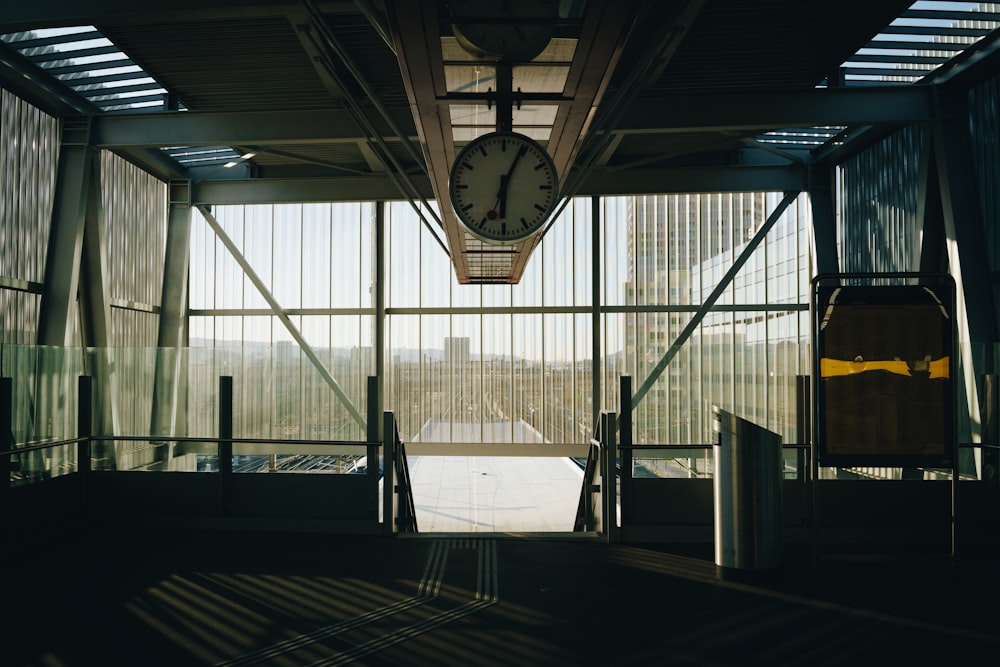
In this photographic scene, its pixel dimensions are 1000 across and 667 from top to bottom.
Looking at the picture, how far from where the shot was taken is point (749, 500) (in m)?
6.22

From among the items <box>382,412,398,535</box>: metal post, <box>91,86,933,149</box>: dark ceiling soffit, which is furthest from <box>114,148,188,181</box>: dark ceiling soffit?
<box>382,412,398,535</box>: metal post

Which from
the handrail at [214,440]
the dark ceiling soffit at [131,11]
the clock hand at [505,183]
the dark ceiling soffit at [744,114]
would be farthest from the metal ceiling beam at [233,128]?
the clock hand at [505,183]

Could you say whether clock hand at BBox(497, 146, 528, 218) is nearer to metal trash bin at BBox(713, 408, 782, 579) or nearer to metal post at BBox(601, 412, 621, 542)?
metal trash bin at BBox(713, 408, 782, 579)

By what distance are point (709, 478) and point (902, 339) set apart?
2448 millimetres

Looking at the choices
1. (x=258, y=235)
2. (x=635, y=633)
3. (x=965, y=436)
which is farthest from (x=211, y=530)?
(x=258, y=235)

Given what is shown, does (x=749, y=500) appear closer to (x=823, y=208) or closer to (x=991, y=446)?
(x=991, y=446)

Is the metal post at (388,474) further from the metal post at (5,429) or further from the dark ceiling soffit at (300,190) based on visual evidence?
the dark ceiling soffit at (300,190)

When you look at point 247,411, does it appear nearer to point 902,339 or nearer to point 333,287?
point 902,339

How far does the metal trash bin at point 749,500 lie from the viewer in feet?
20.3

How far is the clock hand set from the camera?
5.10 m

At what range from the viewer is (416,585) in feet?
19.6

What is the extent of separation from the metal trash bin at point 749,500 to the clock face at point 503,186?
8.93 ft

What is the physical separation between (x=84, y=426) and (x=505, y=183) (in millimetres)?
6415

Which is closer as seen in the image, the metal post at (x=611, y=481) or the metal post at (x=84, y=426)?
the metal post at (x=611, y=481)
